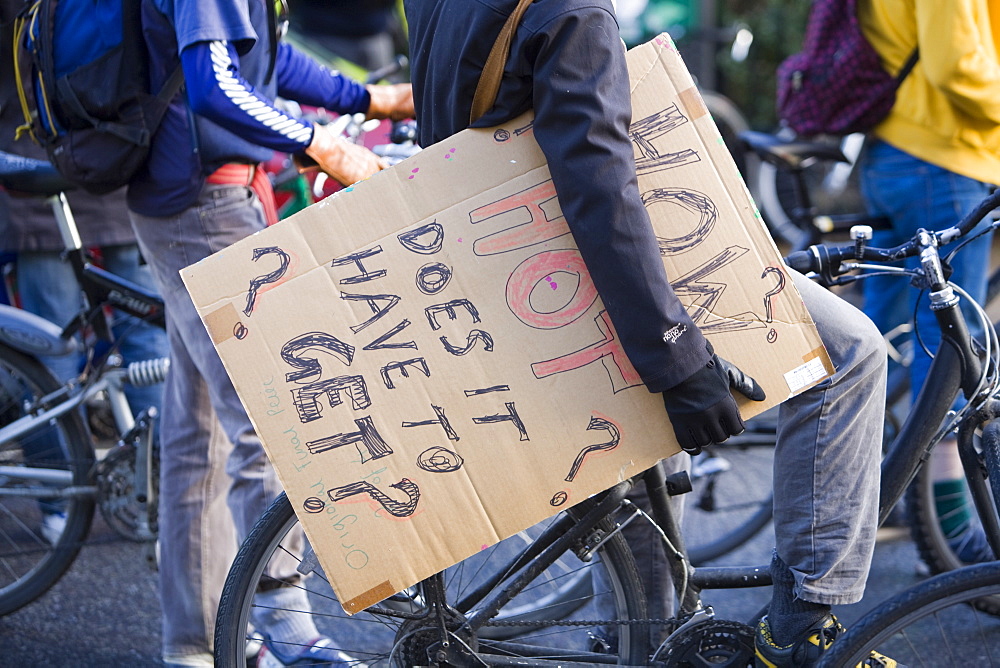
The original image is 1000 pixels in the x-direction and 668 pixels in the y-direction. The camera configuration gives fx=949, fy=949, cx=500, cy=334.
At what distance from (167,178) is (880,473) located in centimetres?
182

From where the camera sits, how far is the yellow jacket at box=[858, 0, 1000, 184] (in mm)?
2623

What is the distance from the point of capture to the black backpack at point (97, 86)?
228 cm

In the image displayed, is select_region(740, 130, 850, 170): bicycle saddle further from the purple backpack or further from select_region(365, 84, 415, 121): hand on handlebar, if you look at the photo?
select_region(365, 84, 415, 121): hand on handlebar

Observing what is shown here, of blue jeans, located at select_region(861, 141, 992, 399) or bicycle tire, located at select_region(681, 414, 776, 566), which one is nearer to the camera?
blue jeans, located at select_region(861, 141, 992, 399)

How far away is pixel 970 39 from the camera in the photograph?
2.61 metres

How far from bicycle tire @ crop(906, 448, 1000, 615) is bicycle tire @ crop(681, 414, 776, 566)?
17.4 inches

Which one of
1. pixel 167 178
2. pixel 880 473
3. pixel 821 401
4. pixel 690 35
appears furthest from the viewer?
pixel 690 35

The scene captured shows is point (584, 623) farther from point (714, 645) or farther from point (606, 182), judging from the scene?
point (606, 182)

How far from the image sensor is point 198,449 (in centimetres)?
259

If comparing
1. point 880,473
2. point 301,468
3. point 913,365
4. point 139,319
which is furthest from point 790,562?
point 139,319

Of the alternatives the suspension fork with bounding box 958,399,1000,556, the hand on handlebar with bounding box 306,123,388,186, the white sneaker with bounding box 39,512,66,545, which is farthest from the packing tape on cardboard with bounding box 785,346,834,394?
the white sneaker with bounding box 39,512,66,545

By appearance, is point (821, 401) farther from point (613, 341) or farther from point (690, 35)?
point (690, 35)

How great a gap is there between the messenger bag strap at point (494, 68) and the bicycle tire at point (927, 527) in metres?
1.78

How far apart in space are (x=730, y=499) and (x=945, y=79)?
1.58m
